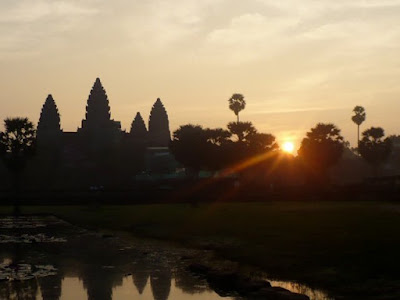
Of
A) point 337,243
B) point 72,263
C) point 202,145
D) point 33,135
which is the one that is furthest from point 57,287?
point 202,145

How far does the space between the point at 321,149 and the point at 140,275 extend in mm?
71831

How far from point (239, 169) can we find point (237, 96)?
1251 inches

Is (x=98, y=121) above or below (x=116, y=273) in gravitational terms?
above

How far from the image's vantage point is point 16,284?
2041 centimetres

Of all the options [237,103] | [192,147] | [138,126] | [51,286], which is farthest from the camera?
[138,126]

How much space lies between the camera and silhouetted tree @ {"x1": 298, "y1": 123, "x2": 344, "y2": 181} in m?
91.2

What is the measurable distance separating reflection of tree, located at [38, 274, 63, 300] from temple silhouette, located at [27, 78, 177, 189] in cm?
9565

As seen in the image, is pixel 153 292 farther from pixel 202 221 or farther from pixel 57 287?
pixel 202 221

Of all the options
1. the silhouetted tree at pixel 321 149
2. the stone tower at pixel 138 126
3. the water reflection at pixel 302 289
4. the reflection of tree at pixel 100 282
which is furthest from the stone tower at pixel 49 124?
the water reflection at pixel 302 289

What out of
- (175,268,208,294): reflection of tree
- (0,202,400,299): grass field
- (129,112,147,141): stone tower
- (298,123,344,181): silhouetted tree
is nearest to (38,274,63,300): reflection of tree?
(175,268,208,294): reflection of tree

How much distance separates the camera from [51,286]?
2036 cm

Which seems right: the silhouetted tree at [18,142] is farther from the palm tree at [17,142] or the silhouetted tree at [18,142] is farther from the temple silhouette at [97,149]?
the temple silhouette at [97,149]

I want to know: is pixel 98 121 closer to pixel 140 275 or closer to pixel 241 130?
pixel 241 130

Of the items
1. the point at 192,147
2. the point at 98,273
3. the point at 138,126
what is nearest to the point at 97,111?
the point at 138,126
